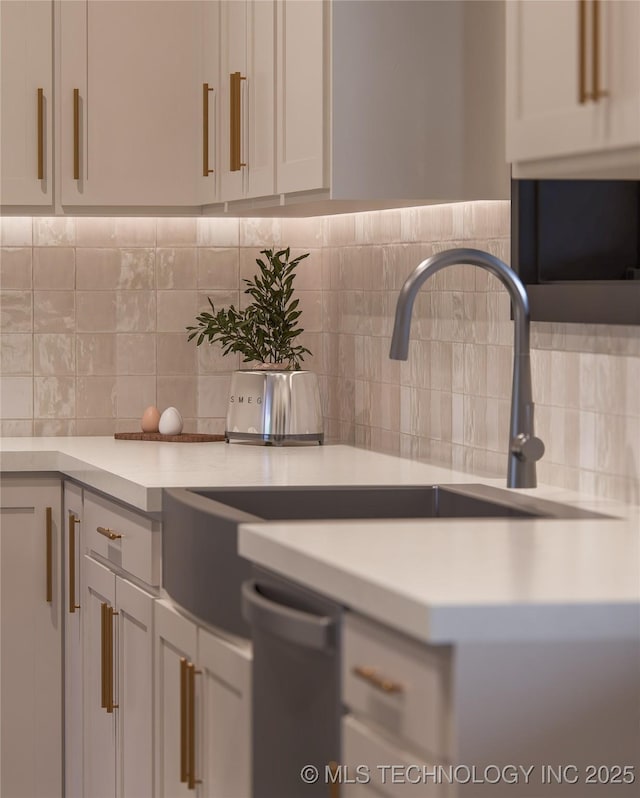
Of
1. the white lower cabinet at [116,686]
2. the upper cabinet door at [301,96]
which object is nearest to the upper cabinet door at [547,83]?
the upper cabinet door at [301,96]

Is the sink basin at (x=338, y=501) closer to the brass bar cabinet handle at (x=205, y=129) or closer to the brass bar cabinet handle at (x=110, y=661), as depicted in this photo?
the brass bar cabinet handle at (x=110, y=661)

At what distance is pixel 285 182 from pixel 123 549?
0.86 meters

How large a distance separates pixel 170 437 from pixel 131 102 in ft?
2.90

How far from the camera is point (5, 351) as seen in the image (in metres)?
3.70

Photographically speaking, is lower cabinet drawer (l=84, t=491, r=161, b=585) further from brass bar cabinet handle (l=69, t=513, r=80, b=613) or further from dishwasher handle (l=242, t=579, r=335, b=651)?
dishwasher handle (l=242, t=579, r=335, b=651)

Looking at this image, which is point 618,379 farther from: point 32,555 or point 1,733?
point 1,733

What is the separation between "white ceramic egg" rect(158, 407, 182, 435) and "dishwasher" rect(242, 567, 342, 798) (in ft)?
5.21

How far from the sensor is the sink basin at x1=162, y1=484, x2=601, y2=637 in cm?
214

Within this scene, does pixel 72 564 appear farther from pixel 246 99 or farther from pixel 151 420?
pixel 246 99

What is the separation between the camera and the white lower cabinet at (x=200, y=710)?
2.10 metres

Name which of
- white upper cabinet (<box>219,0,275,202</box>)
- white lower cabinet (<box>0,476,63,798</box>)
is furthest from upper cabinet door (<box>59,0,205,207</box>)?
white lower cabinet (<box>0,476,63,798</box>)

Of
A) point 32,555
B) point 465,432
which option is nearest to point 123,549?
point 32,555

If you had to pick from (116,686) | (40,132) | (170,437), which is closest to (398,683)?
(116,686)

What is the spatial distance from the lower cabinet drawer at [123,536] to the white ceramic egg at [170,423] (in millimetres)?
527
